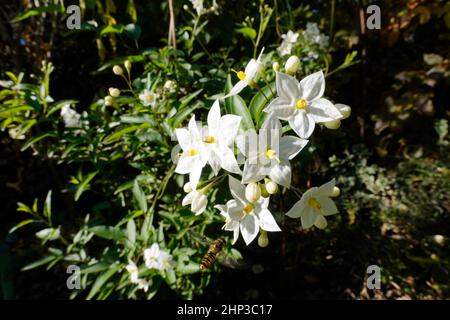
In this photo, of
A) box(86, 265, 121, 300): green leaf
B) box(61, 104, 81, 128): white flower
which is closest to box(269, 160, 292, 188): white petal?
box(86, 265, 121, 300): green leaf

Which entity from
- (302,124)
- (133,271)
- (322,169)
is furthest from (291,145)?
(322,169)

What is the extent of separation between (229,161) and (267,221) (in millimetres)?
168

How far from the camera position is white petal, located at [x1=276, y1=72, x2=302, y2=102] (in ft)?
2.21

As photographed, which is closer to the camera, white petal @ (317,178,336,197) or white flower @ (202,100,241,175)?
white flower @ (202,100,241,175)

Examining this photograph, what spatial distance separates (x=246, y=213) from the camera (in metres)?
0.75

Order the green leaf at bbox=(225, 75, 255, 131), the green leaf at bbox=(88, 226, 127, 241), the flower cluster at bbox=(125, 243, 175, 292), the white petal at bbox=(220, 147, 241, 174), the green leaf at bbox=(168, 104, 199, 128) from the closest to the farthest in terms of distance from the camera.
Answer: the white petal at bbox=(220, 147, 241, 174) → the green leaf at bbox=(225, 75, 255, 131) → the green leaf at bbox=(168, 104, 199, 128) → the flower cluster at bbox=(125, 243, 175, 292) → the green leaf at bbox=(88, 226, 127, 241)

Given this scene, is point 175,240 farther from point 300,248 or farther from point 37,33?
point 37,33

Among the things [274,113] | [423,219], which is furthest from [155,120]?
[423,219]

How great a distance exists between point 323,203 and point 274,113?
256 mm

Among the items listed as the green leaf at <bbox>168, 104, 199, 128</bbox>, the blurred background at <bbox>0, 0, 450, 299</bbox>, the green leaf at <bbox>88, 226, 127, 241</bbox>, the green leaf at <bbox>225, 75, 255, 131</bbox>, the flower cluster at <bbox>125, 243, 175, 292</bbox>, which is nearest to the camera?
the green leaf at <bbox>225, 75, 255, 131</bbox>

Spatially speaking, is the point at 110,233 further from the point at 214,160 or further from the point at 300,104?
the point at 300,104

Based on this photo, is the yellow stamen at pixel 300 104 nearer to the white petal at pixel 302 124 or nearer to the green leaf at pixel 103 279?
the white petal at pixel 302 124

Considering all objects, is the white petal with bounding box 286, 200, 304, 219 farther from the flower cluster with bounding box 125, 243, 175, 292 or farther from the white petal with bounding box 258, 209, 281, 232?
the flower cluster with bounding box 125, 243, 175, 292

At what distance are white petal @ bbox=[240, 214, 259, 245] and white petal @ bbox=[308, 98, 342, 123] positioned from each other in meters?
0.25
